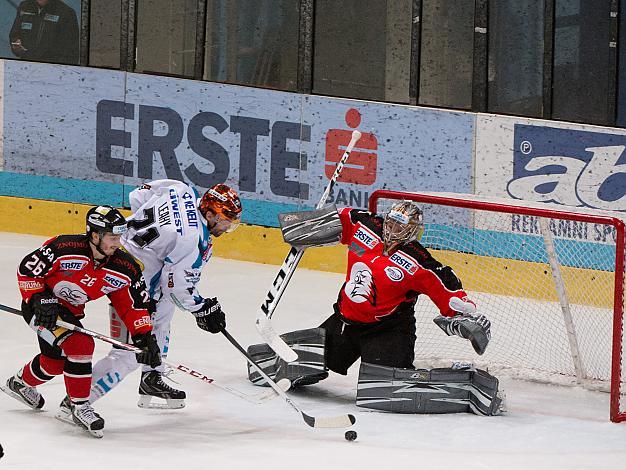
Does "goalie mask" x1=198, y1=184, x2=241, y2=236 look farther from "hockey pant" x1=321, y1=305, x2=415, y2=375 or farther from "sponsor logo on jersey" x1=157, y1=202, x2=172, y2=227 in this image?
"hockey pant" x1=321, y1=305, x2=415, y2=375

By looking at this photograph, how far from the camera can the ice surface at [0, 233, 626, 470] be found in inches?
206

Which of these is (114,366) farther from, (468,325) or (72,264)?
(468,325)

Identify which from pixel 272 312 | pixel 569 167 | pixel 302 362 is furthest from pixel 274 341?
pixel 569 167

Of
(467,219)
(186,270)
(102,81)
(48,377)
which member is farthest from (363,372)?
(102,81)

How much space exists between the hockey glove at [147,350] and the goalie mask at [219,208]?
1.95 ft

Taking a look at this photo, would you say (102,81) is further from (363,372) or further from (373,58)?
(363,372)

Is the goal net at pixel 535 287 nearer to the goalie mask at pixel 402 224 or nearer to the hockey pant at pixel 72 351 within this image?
the goalie mask at pixel 402 224

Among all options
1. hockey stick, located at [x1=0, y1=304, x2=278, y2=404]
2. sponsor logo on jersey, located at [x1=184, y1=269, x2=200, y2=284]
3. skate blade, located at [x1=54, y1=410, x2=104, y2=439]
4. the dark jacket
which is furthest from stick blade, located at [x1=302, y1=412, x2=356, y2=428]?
the dark jacket

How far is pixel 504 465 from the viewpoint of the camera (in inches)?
208

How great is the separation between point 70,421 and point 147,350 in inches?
16.7

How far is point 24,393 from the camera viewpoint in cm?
573

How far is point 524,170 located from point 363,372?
9.53 ft

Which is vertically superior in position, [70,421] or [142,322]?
[142,322]

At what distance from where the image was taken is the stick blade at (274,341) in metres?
5.95
